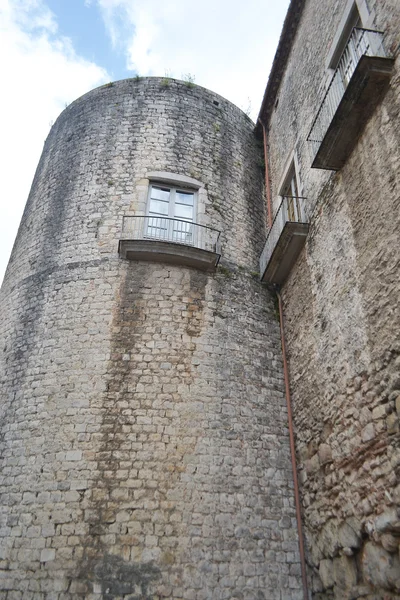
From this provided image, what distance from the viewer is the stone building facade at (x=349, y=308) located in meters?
5.25

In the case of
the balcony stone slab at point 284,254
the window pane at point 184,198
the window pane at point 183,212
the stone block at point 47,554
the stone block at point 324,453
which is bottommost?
the stone block at point 47,554

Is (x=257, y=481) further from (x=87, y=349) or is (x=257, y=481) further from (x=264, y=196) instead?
(x=264, y=196)

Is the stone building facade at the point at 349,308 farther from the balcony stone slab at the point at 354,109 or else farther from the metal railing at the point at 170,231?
the metal railing at the point at 170,231

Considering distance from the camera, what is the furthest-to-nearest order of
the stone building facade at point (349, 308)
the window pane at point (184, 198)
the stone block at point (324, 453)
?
the window pane at point (184, 198) < the stone block at point (324, 453) < the stone building facade at point (349, 308)

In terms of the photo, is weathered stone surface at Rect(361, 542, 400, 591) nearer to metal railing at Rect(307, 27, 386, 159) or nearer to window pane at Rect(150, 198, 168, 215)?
metal railing at Rect(307, 27, 386, 159)

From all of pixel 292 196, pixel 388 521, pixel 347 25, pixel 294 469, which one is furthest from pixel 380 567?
pixel 347 25

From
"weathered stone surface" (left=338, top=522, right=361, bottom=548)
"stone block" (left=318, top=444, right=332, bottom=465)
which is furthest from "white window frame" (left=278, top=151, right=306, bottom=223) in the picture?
"weathered stone surface" (left=338, top=522, right=361, bottom=548)

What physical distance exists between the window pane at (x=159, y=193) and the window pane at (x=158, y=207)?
0.10 m

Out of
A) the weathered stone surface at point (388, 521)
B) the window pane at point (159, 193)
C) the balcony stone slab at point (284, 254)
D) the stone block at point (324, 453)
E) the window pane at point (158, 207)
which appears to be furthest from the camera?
the window pane at point (159, 193)

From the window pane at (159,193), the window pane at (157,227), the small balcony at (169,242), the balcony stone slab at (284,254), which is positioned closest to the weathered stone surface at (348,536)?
the balcony stone slab at (284,254)

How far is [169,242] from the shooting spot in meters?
8.50

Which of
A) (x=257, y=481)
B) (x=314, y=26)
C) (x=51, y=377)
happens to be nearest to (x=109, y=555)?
(x=257, y=481)

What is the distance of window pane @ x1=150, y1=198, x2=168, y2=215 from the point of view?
31.1 ft

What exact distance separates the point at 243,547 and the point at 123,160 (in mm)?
7675
